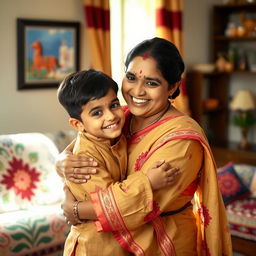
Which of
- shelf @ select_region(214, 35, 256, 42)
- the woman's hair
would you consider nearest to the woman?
the woman's hair

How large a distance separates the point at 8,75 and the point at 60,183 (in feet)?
3.46

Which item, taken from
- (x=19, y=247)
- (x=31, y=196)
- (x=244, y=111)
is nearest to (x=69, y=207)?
(x=19, y=247)

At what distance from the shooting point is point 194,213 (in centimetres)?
175

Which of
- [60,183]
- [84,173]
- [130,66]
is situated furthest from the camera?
[60,183]

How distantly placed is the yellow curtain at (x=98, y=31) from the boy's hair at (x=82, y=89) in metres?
2.78

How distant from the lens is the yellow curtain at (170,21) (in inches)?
195

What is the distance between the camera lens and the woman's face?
1602 mm

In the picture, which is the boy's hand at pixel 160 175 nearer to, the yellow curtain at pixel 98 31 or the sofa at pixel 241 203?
the sofa at pixel 241 203

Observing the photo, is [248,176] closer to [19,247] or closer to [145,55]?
[19,247]

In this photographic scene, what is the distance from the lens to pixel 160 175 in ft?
4.83

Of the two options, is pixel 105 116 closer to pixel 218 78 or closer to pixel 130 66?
pixel 130 66

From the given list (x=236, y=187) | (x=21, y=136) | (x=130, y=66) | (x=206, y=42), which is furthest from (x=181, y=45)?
(x=130, y=66)

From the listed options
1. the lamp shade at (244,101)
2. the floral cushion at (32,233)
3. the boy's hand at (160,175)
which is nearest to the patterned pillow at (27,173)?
the floral cushion at (32,233)

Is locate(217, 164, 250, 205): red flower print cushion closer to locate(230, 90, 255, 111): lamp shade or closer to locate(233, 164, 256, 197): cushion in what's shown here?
locate(233, 164, 256, 197): cushion
